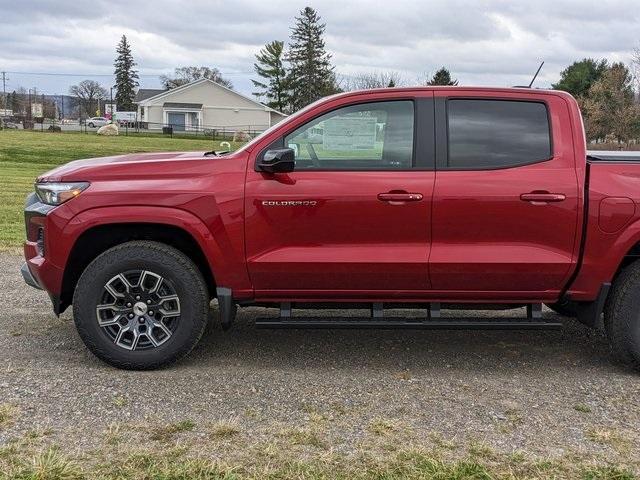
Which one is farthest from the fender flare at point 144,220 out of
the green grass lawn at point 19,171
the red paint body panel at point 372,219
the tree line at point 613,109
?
the tree line at point 613,109

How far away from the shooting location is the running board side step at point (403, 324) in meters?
4.43

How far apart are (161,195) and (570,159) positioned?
270cm

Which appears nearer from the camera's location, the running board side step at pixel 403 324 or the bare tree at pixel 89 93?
the running board side step at pixel 403 324

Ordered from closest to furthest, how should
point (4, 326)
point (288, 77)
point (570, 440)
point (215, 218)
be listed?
point (570, 440) < point (215, 218) < point (4, 326) < point (288, 77)

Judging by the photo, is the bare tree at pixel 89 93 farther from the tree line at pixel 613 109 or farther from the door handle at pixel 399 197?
the door handle at pixel 399 197

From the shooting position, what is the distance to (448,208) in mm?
4293

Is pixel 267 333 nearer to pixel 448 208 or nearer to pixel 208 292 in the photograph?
pixel 208 292

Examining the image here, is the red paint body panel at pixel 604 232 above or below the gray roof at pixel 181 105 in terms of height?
below

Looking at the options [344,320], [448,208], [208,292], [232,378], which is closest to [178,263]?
[208,292]

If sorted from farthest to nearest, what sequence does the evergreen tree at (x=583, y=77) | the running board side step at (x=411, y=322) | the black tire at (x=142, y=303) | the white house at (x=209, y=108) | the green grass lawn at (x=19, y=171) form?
the white house at (x=209, y=108)
the evergreen tree at (x=583, y=77)
the green grass lawn at (x=19, y=171)
the running board side step at (x=411, y=322)
the black tire at (x=142, y=303)

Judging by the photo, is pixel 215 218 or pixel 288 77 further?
pixel 288 77

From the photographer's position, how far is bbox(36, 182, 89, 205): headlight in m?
4.32

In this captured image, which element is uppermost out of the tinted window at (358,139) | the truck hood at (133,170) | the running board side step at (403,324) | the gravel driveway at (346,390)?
the tinted window at (358,139)

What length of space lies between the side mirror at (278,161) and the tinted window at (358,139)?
0.42ft
